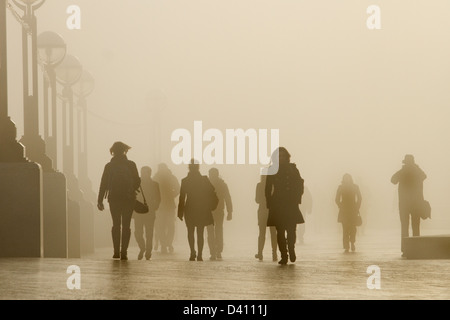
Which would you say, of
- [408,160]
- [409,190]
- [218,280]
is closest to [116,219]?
[218,280]

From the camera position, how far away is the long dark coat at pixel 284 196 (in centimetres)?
1738

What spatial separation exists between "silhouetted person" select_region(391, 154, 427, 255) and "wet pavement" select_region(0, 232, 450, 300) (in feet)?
17.9

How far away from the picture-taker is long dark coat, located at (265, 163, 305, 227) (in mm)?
17375

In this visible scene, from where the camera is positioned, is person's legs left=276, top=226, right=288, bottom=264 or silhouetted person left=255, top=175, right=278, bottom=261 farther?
silhouetted person left=255, top=175, right=278, bottom=261

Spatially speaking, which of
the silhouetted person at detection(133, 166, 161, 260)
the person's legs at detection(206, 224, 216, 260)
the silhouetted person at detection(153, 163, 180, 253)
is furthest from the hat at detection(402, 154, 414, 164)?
the silhouetted person at detection(153, 163, 180, 253)

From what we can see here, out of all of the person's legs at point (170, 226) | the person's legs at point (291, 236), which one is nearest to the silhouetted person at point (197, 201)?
the person's legs at point (291, 236)

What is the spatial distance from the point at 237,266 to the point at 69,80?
625 inches

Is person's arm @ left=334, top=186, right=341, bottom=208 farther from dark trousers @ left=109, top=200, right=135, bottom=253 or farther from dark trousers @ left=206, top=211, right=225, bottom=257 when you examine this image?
dark trousers @ left=109, top=200, right=135, bottom=253

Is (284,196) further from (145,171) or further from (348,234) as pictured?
(348,234)

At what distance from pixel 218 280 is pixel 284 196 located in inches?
145

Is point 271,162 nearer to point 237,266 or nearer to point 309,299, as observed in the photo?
point 237,266

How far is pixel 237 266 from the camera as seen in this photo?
17.0 metres

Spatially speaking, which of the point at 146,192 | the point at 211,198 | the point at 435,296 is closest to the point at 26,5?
the point at 146,192

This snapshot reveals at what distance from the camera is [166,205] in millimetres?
27781
